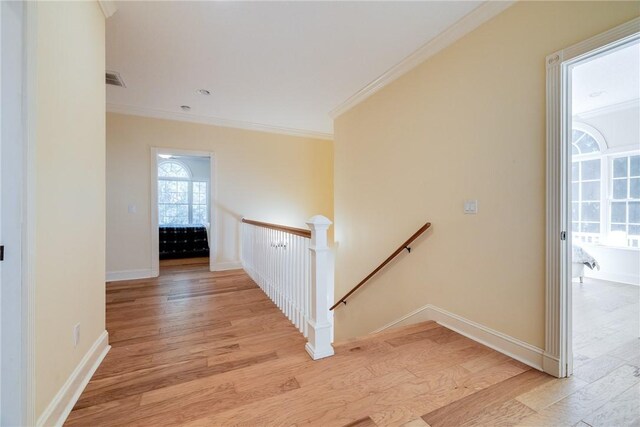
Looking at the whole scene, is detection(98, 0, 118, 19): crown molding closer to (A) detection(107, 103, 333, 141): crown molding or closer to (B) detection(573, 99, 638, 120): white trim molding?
(A) detection(107, 103, 333, 141): crown molding

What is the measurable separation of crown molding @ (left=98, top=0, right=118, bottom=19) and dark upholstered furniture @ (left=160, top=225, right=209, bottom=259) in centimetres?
469

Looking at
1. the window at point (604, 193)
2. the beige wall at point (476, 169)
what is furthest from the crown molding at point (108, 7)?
the window at point (604, 193)

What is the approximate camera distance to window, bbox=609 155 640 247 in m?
3.93

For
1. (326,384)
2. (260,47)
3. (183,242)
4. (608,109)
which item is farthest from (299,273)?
(608,109)

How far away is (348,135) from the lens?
154 inches

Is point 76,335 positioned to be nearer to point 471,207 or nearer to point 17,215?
point 17,215

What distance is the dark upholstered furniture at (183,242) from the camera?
5.85m

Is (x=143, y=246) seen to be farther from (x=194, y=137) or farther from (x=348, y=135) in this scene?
(x=348, y=135)

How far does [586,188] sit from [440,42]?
4.25 meters

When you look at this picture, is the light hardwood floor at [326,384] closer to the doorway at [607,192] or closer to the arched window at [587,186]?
the doorway at [607,192]

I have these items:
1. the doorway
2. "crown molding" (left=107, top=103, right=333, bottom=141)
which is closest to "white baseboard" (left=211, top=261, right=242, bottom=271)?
"crown molding" (left=107, top=103, right=333, bottom=141)

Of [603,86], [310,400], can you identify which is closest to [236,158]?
[310,400]

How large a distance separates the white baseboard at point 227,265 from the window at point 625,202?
616cm

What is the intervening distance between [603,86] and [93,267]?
18.8ft
